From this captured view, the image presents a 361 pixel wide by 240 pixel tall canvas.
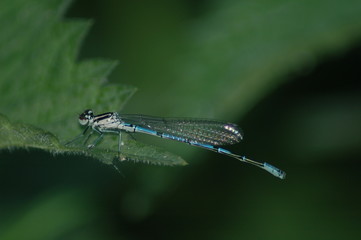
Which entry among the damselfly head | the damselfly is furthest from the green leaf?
the damselfly

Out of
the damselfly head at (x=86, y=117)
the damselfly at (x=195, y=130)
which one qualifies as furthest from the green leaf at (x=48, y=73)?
the damselfly at (x=195, y=130)

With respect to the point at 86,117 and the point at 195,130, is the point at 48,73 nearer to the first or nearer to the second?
the point at 86,117

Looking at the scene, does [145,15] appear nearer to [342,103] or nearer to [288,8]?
[288,8]

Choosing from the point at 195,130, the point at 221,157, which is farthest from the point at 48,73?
the point at 221,157

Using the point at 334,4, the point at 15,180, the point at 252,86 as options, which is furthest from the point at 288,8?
the point at 15,180

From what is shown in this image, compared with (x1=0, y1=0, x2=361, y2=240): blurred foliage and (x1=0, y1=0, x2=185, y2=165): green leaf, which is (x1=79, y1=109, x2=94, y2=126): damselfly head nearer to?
(x1=0, y1=0, x2=185, y2=165): green leaf

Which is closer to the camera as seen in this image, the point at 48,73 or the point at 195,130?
the point at 48,73
